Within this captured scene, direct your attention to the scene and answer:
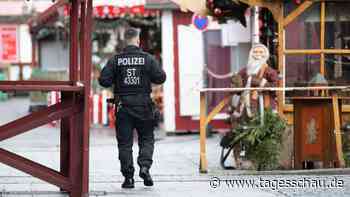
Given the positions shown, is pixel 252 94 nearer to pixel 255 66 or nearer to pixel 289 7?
pixel 255 66

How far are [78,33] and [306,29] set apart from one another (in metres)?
4.31

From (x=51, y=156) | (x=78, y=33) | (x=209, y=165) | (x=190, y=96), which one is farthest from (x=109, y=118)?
(x=78, y=33)

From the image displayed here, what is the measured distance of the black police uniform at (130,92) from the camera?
30.2 ft

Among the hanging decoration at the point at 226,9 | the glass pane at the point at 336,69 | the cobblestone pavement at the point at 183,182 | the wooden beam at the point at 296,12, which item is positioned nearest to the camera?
the cobblestone pavement at the point at 183,182

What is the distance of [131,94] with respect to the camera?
9.23 meters

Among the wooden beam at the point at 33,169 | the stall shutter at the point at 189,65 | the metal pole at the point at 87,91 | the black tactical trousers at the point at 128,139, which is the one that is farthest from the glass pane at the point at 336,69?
the stall shutter at the point at 189,65

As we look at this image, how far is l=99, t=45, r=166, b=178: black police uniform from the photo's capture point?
921 cm

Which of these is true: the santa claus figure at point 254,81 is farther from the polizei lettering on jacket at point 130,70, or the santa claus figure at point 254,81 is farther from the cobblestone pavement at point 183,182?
the polizei lettering on jacket at point 130,70

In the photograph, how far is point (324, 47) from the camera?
1173 cm

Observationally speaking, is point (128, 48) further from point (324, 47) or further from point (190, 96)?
point (190, 96)
